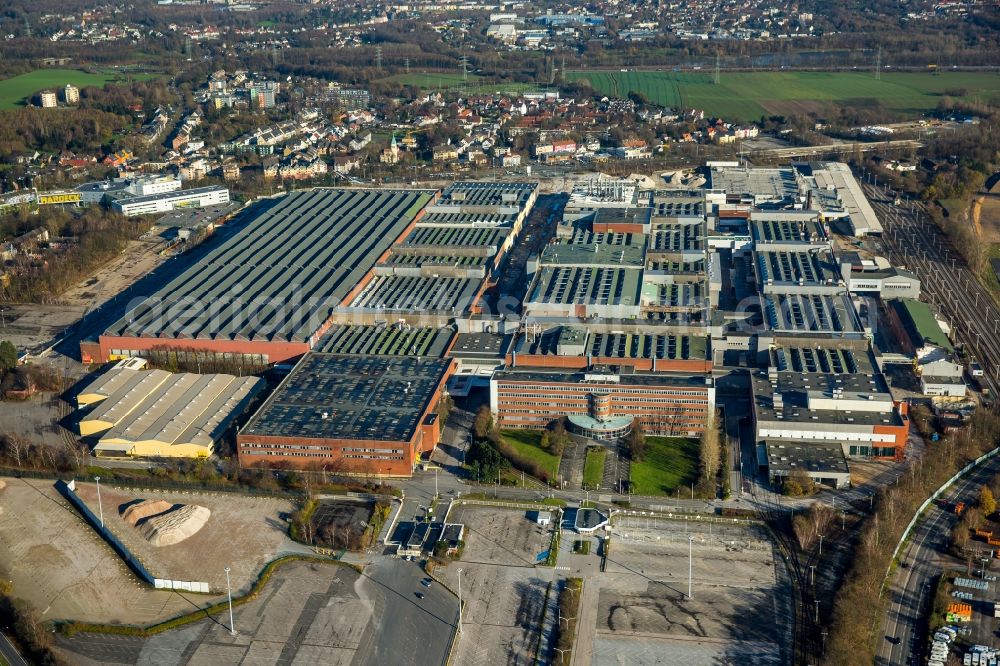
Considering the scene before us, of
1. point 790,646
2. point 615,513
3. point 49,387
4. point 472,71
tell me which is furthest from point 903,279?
point 472,71

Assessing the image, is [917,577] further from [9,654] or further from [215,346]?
[215,346]

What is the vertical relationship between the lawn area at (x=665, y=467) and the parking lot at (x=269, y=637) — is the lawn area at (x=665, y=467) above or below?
above

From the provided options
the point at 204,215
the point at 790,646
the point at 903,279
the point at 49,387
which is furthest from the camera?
the point at 204,215

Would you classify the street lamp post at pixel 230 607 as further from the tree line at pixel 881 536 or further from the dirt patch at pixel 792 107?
the dirt patch at pixel 792 107

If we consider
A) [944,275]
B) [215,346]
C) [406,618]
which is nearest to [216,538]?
[406,618]

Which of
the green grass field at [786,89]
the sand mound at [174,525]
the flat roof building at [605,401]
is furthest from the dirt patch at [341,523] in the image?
the green grass field at [786,89]

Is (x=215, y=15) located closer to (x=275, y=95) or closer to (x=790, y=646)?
(x=275, y=95)
